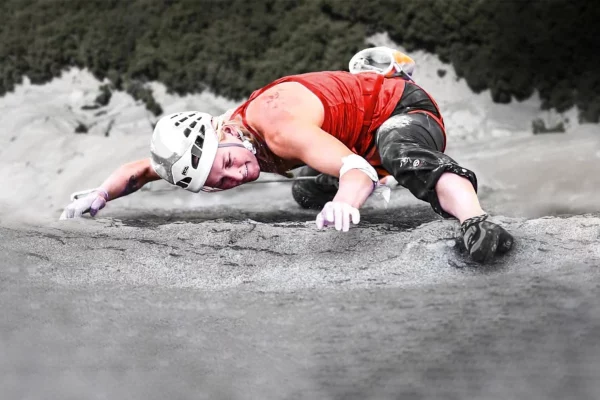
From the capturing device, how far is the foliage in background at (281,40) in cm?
408

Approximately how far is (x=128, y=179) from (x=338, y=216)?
94cm

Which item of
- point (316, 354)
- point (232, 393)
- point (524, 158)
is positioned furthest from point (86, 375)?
point (524, 158)

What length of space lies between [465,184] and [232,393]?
0.90 meters

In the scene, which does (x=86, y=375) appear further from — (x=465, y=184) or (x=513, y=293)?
(x=465, y=184)

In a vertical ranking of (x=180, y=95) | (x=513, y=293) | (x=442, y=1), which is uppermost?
(x=442, y=1)

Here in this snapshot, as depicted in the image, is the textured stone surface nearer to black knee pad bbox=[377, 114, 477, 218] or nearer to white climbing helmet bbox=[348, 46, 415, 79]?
black knee pad bbox=[377, 114, 477, 218]

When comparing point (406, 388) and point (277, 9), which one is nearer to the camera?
point (406, 388)

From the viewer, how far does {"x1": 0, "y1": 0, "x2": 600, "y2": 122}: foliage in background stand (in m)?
4.08

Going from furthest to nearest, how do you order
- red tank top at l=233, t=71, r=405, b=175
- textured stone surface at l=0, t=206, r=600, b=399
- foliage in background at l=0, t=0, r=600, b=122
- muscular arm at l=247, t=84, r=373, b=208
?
1. foliage in background at l=0, t=0, r=600, b=122
2. red tank top at l=233, t=71, r=405, b=175
3. muscular arm at l=247, t=84, r=373, b=208
4. textured stone surface at l=0, t=206, r=600, b=399

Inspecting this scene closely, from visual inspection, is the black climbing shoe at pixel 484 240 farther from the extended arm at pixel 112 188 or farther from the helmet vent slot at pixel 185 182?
the extended arm at pixel 112 188

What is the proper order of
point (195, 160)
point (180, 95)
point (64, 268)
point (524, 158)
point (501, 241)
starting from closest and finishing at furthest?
point (501, 241) → point (64, 268) → point (195, 160) → point (524, 158) → point (180, 95)

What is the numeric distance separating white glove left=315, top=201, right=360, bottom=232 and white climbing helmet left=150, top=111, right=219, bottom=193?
1.54 feet

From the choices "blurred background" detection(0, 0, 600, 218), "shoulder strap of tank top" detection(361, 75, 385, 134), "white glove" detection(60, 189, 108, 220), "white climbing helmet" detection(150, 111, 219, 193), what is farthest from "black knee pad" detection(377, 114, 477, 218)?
"blurred background" detection(0, 0, 600, 218)

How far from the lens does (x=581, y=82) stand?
13.2 ft
